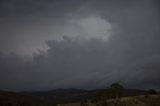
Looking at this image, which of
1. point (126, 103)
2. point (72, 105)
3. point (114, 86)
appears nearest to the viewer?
point (126, 103)

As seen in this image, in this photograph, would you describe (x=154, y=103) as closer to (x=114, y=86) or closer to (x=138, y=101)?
(x=138, y=101)

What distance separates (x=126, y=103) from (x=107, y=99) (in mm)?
11447

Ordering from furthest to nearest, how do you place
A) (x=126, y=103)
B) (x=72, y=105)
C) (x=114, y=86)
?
(x=72, y=105) → (x=114, y=86) → (x=126, y=103)

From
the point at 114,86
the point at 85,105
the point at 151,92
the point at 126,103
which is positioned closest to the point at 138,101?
the point at 126,103

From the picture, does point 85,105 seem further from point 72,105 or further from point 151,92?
point 151,92

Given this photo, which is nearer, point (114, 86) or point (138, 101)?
point (138, 101)

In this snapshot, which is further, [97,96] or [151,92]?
[151,92]

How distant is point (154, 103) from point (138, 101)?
770 centimetres

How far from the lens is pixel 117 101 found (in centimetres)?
16138

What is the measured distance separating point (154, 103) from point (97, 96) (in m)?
30.0

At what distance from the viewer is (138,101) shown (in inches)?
6284

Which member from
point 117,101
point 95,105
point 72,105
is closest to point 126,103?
point 117,101

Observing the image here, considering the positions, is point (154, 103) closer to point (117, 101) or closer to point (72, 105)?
point (117, 101)

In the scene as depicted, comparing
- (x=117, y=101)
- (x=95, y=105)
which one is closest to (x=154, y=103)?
(x=117, y=101)
